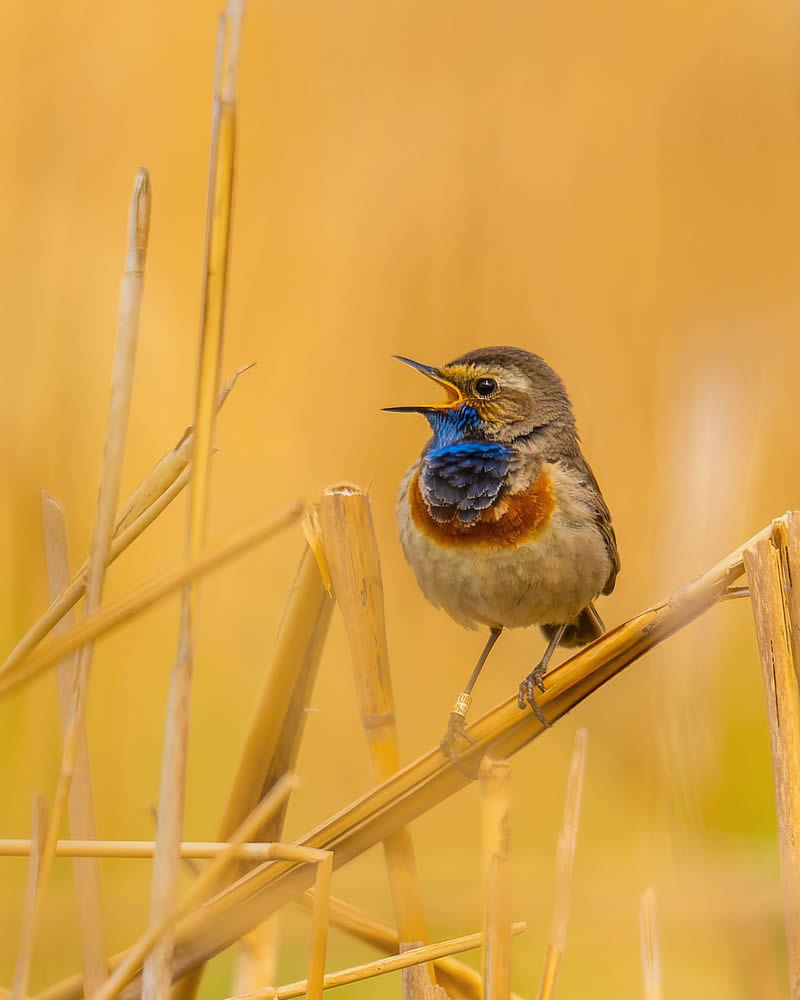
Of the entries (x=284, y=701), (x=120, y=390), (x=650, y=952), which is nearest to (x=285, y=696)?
Result: (x=284, y=701)

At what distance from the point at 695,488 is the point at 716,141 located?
193 cm

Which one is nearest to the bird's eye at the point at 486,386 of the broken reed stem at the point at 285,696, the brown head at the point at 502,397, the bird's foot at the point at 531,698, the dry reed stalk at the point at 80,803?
the brown head at the point at 502,397

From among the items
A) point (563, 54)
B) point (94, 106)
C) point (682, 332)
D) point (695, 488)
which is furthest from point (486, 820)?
point (563, 54)

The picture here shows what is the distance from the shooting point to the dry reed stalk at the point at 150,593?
4.68 ft

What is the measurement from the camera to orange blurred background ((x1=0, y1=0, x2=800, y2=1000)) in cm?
349

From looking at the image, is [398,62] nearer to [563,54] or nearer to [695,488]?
[563,54]

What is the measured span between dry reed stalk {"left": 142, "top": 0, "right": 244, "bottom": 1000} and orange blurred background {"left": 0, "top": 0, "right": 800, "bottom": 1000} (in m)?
1.76

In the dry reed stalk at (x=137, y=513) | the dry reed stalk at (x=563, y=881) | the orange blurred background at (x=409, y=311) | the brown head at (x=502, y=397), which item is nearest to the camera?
the dry reed stalk at (x=137, y=513)

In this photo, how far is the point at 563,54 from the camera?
14.1 feet

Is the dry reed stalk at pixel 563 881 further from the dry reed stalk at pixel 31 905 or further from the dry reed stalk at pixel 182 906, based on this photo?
the dry reed stalk at pixel 31 905

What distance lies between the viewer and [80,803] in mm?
1905

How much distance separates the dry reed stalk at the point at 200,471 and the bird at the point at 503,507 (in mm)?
1191

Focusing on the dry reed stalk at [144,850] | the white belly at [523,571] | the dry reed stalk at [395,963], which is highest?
the white belly at [523,571]

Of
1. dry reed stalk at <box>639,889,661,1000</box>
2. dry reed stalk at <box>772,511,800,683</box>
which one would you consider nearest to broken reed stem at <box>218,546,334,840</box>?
dry reed stalk at <box>639,889,661,1000</box>
